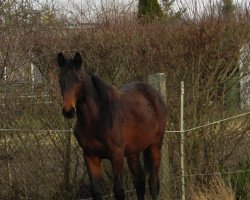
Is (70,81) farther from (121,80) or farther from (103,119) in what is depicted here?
(121,80)

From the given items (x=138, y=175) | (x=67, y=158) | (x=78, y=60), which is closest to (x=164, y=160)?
(x=138, y=175)

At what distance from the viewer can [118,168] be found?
16.4ft

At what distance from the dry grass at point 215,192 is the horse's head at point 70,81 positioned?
2.61 metres

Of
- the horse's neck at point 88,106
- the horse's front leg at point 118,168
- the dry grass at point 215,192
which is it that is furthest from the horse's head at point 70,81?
the dry grass at point 215,192

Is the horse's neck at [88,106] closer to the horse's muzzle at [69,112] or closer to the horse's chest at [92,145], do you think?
the horse's chest at [92,145]

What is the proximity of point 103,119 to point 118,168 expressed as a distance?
443 mm

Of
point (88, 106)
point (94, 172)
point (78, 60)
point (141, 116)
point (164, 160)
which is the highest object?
point (78, 60)

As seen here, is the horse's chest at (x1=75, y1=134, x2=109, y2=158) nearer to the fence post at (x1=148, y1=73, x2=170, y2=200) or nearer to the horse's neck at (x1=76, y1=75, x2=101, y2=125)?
the horse's neck at (x1=76, y1=75, x2=101, y2=125)

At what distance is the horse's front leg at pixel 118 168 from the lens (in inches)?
194

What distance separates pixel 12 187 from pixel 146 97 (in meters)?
2.31

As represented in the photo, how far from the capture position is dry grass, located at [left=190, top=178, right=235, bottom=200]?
21.5 feet

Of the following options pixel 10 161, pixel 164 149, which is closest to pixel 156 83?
pixel 164 149

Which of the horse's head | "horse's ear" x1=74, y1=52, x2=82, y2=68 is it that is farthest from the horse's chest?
"horse's ear" x1=74, y1=52, x2=82, y2=68

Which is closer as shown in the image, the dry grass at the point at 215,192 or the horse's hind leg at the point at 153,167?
the horse's hind leg at the point at 153,167
